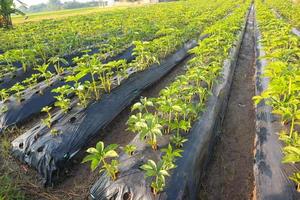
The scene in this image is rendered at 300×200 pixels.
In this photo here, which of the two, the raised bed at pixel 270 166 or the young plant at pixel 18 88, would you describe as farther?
the young plant at pixel 18 88

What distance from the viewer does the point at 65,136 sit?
3607 millimetres

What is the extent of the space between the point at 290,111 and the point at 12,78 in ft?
18.4

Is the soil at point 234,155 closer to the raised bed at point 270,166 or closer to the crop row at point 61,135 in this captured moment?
the raised bed at point 270,166

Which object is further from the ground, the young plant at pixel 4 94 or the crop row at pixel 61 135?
the young plant at pixel 4 94

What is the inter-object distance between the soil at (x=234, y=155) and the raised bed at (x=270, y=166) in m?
0.28

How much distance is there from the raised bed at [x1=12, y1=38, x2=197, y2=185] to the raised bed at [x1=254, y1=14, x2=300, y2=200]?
7.47 feet

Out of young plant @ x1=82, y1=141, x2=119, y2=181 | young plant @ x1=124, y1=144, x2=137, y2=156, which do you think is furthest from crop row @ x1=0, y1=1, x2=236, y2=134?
young plant @ x1=82, y1=141, x2=119, y2=181

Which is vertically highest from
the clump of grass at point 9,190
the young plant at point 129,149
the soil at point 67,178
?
the young plant at point 129,149

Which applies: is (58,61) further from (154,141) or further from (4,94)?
A: (154,141)

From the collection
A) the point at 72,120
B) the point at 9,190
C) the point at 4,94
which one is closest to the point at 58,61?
the point at 4,94

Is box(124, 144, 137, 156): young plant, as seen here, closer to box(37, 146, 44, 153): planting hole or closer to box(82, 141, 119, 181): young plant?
box(82, 141, 119, 181): young plant

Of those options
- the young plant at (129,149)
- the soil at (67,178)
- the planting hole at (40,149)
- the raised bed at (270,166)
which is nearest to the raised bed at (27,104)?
the soil at (67,178)

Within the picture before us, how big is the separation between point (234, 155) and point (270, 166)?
0.77 metres

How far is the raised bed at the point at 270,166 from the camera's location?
8.23 feet
